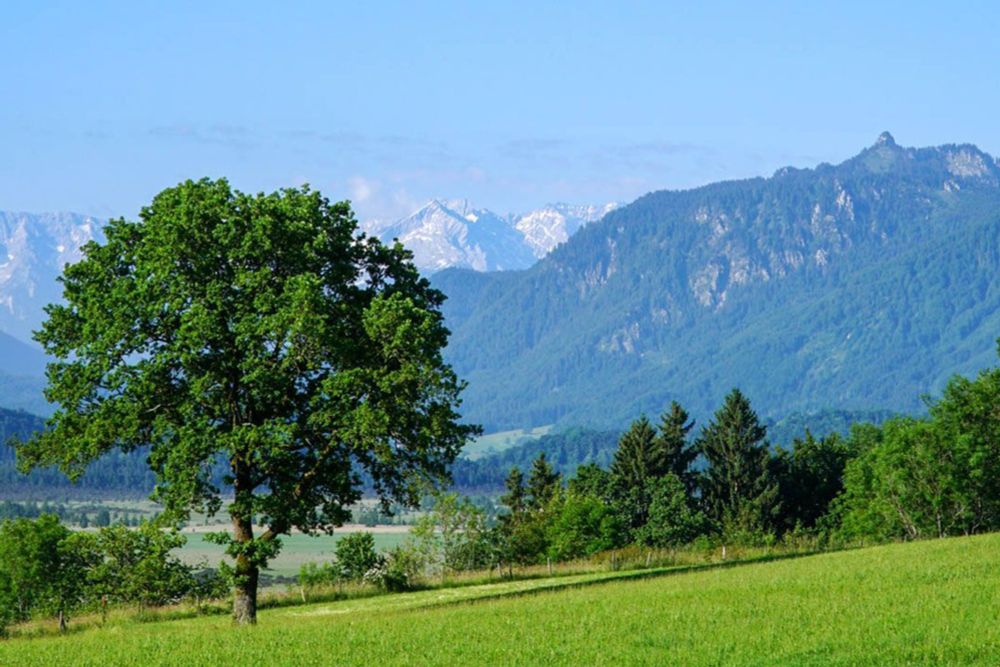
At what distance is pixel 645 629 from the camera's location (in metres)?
49.7

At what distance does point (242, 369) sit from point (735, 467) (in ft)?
414

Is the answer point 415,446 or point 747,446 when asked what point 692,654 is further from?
point 747,446

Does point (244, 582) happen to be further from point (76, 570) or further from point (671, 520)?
point (671, 520)

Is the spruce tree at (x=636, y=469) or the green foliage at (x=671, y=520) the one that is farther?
the spruce tree at (x=636, y=469)

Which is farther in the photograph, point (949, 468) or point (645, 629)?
point (949, 468)

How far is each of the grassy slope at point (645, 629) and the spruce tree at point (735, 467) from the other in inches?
4052

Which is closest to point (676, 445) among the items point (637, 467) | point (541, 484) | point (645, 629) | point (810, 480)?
point (637, 467)

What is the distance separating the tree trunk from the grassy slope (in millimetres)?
926

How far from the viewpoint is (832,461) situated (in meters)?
176

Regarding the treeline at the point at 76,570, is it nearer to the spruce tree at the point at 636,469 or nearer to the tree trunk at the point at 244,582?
the tree trunk at the point at 244,582

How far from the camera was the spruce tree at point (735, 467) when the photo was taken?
6752 inches

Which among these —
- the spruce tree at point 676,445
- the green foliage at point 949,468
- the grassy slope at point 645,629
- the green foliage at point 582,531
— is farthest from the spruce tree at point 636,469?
the grassy slope at point 645,629

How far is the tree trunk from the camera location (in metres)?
60.4

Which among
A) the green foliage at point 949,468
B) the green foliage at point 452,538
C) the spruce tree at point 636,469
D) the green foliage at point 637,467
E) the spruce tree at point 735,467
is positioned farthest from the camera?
the spruce tree at point 735,467
